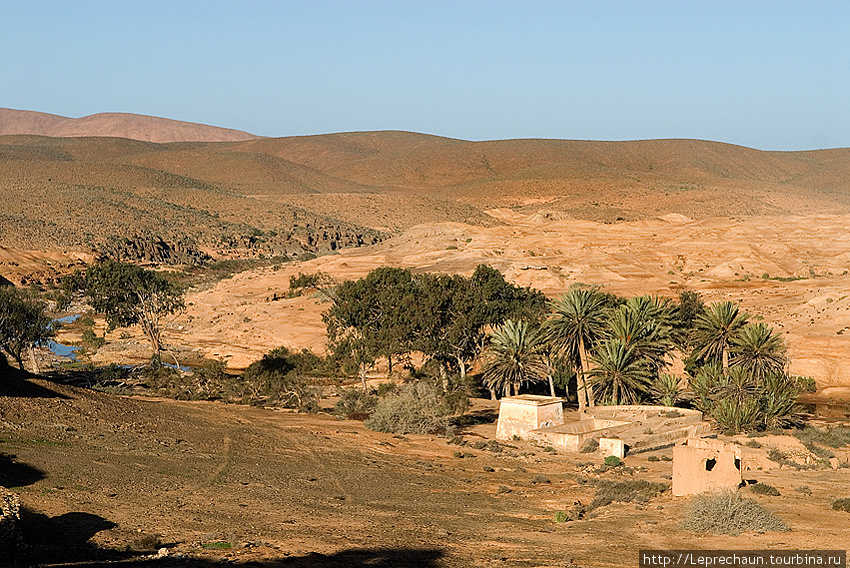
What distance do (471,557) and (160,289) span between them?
111ft

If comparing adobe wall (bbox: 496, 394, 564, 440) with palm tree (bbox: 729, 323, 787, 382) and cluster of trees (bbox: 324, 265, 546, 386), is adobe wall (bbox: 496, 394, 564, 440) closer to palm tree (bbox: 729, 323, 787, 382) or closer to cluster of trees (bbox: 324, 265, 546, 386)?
palm tree (bbox: 729, 323, 787, 382)

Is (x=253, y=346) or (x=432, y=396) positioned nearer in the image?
(x=432, y=396)

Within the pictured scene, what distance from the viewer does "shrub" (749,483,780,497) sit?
2069 centimetres

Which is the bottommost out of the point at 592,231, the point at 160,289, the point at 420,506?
the point at 420,506

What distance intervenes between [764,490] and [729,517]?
4042 millimetres

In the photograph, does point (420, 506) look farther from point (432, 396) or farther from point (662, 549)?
point (432, 396)

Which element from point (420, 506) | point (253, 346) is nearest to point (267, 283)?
point (253, 346)

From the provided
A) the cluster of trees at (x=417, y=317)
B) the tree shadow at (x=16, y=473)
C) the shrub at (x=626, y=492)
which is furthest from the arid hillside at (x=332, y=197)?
the shrub at (x=626, y=492)

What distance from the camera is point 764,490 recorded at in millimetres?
20766

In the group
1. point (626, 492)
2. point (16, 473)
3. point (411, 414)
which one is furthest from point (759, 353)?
point (16, 473)

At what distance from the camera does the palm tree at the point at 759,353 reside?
33250 millimetres

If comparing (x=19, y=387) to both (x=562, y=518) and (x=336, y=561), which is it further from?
(x=562, y=518)

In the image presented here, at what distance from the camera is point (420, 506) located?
20.4 metres

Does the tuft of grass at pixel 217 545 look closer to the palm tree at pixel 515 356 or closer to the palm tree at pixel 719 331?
the palm tree at pixel 515 356
